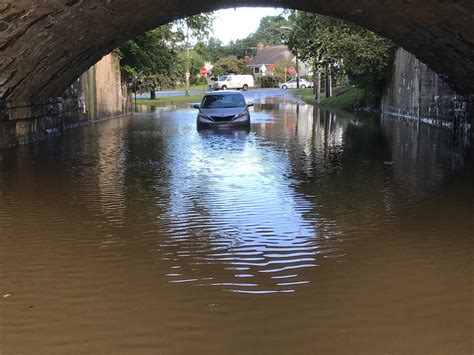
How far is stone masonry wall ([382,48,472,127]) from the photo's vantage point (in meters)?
18.1

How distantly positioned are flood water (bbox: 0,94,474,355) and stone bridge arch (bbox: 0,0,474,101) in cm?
268

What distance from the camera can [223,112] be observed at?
2066 cm

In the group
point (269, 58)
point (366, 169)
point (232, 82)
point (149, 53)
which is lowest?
point (366, 169)

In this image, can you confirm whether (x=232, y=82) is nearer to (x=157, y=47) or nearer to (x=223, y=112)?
(x=157, y=47)

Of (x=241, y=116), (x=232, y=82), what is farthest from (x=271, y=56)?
(x=241, y=116)

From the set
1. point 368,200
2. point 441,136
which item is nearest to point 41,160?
point 368,200

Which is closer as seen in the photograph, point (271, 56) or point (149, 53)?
Answer: point (149, 53)

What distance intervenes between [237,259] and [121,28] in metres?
10.1

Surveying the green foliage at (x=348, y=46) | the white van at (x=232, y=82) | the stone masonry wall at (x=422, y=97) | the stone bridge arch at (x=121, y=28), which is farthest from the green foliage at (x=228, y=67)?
the stone bridge arch at (x=121, y=28)

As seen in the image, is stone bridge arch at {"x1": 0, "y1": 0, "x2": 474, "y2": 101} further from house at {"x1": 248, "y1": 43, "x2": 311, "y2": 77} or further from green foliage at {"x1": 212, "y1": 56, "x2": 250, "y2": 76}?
house at {"x1": 248, "y1": 43, "x2": 311, "y2": 77}

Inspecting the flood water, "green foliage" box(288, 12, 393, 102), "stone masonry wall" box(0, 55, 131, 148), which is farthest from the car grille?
the flood water

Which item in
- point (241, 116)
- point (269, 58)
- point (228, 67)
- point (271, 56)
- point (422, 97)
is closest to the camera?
point (241, 116)

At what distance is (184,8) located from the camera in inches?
556

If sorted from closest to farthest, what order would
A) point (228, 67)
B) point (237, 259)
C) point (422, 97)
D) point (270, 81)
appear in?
point (237, 259), point (422, 97), point (270, 81), point (228, 67)
